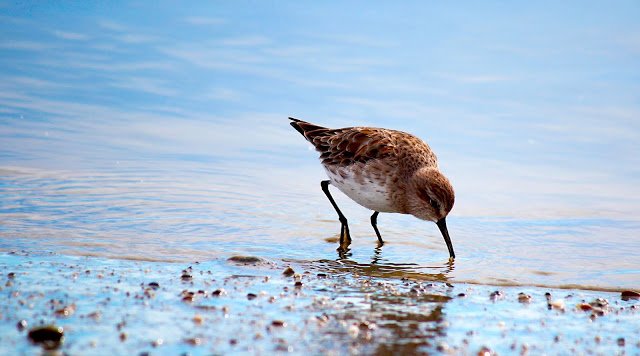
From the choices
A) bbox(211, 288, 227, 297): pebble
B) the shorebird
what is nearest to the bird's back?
the shorebird

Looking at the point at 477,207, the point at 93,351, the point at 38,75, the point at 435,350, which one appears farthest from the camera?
the point at 38,75

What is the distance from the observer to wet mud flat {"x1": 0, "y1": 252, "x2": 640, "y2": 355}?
4.95m

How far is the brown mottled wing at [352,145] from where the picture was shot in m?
9.31

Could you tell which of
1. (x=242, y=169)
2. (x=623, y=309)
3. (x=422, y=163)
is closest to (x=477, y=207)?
(x=422, y=163)

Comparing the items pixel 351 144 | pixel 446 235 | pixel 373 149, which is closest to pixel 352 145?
pixel 351 144

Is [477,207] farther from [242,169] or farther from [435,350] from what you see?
[435,350]

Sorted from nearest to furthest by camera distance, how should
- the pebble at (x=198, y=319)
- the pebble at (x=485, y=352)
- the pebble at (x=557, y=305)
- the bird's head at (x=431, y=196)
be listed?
the pebble at (x=485, y=352) < the pebble at (x=198, y=319) < the pebble at (x=557, y=305) < the bird's head at (x=431, y=196)

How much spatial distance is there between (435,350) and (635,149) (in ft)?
29.0

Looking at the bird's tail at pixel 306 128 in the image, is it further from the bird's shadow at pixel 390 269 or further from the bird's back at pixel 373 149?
the bird's shadow at pixel 390 269

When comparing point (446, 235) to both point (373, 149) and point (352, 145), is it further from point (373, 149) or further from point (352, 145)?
point (352, 145)

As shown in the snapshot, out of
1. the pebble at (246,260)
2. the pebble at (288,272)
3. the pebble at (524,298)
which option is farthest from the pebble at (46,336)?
the pebble at (524,298)

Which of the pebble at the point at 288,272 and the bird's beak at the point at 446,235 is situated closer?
the pebble at the point at 288,272

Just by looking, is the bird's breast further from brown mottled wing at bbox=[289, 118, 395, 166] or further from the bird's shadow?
the bird's shadow

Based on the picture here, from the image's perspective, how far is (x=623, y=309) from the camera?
6.52 metres
